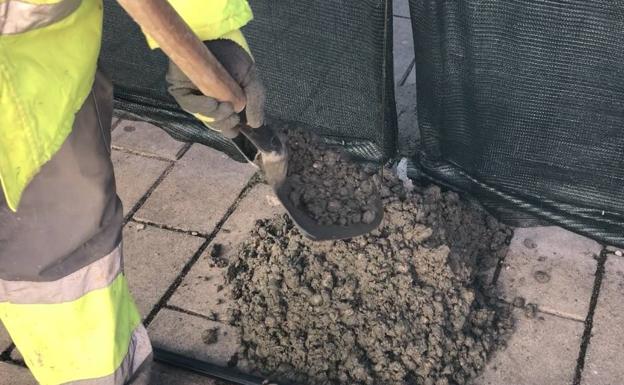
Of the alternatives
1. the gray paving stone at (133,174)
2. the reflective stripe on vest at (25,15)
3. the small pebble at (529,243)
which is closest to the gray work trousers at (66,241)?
the reflective stripe on vest at (25,15)

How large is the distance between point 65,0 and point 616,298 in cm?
240

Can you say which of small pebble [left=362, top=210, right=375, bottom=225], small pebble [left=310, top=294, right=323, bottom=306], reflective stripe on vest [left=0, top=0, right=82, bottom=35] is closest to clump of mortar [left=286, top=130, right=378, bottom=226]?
small pebble [left=362, top=210, right=375, bottom=225]

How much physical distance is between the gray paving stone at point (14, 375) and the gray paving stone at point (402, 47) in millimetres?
2449

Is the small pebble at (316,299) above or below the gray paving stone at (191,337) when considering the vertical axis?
above

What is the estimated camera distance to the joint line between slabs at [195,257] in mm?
3309

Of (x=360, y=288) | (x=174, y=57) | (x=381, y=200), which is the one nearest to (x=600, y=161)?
(x=381, y=200)

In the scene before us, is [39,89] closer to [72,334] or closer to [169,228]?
[72,334]

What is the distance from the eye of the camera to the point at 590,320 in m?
3.19

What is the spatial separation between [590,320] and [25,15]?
93.1 inches

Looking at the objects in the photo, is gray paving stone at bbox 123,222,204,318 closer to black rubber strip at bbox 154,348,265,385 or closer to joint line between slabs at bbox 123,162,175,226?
joint line between slabs at bbox 123,162,175,226

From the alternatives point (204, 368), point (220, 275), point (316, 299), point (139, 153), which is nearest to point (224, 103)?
point (316, 299)

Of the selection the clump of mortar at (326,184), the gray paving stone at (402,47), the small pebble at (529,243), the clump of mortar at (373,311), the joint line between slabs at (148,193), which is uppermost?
the clump of mortar at (326,184)

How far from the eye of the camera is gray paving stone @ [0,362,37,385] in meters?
3.03

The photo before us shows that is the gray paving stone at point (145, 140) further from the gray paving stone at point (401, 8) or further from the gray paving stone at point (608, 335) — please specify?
the gray paving stone at point (608, 335)
